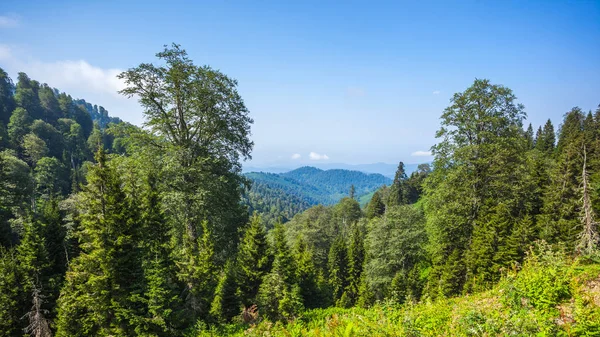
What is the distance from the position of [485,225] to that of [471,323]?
17693mm

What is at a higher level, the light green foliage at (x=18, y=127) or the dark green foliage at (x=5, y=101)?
the dark green foliage at (x=5, y=101)

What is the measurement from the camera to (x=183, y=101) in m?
17.8

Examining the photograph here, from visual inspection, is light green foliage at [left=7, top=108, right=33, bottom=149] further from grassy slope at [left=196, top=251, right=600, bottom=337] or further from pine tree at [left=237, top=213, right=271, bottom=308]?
grassy slope at [left=196, top=251, right=600, bottom=337]

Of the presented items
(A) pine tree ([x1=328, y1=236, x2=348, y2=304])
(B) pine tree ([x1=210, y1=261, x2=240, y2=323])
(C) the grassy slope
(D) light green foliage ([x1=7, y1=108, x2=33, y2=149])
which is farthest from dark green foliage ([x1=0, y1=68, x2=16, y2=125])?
(C) the grassy slope

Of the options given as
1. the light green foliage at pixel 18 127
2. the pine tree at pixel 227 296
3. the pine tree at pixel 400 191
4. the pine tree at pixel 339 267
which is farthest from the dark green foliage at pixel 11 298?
the pine tree at pixel 400 191

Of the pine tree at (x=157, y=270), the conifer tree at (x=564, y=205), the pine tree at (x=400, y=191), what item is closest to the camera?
the pine tree at (x=157, y=270)

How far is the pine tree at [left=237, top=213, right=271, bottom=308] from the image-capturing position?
65.1 feet

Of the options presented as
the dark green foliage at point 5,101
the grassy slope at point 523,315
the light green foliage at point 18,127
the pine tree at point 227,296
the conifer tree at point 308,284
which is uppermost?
the dark green foliage at point 5,101

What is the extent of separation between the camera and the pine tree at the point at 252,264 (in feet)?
65.1

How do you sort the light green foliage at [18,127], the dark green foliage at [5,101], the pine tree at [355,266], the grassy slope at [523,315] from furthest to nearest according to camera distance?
the dark green foliage at [5,101], the light green foliage at [18,127], the pine tree at [355,266], the grassy slope at [523,315]

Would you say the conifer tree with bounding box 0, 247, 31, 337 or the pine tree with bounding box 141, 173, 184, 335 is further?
the conifer tree with bounding box 0, 247, 31, 337

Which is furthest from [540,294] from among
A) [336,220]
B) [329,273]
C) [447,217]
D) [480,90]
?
[336,220]

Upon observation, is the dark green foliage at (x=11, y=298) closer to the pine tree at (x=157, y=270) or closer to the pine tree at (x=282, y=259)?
the pine tree at (x=157, y=270)

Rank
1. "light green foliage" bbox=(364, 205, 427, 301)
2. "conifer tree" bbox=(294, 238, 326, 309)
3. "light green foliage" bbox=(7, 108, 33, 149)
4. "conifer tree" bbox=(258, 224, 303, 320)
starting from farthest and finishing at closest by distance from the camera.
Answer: "light green foliage" bbox=(7, 108, 33, 149) < "light green foliage" bbox=(364, 205, 427, 301) < "conifer tree" bbox=(294, 238, 326, 309) < "conifer tree" bbox=(258, 224, 303, 320)
